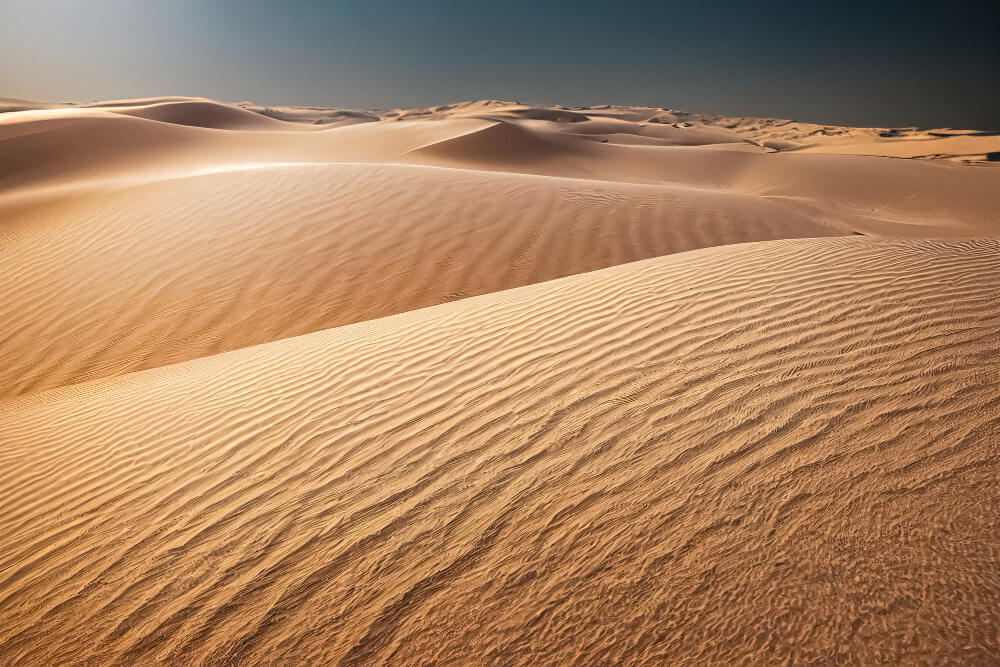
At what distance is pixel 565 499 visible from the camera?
7.88 ft

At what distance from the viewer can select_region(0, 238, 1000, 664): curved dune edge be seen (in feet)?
6.18

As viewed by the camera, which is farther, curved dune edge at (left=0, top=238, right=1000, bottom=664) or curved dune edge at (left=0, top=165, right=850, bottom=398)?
curved dune edge at (left=0, top=165, right=850, bottom=398)

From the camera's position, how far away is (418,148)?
24766 mm

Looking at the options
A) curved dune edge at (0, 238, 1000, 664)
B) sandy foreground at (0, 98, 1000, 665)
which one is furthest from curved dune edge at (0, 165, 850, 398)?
curved dune edge at (0, 238, 1000, 664)

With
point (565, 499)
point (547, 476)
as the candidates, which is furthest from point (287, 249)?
point (565, 499)

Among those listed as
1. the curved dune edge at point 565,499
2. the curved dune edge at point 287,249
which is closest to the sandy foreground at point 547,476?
the curved dune edge at point 565,499

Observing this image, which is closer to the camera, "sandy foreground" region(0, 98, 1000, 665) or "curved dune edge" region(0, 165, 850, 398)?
"sandy foreground" region(0, 98, 1000, 665)

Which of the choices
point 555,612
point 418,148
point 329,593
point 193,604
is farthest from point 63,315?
point 418,148

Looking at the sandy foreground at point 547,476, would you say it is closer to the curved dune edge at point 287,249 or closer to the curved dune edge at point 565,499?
the curved dune edge at point 565,499

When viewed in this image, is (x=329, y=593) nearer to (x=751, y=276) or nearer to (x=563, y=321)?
(x=563, y=321)

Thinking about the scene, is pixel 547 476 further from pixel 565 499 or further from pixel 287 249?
pixel 287 249

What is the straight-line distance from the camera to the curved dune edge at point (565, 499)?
188cm

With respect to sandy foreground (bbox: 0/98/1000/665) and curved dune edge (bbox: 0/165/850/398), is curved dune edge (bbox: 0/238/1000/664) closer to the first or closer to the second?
sandy foreground (bbox: 0/98/1000/665)

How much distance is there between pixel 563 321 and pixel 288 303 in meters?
4.35
